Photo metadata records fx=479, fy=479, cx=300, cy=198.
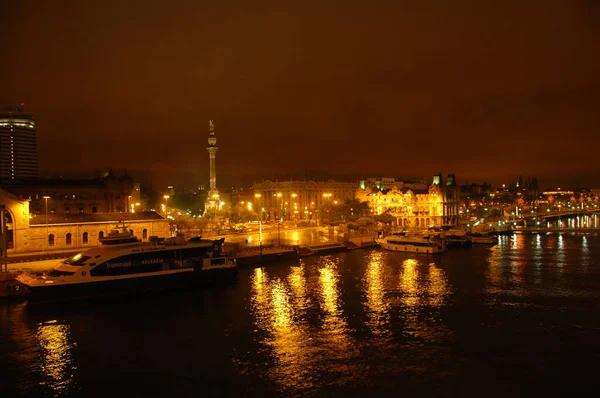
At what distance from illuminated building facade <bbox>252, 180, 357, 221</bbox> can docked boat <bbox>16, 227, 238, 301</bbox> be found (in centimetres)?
7669

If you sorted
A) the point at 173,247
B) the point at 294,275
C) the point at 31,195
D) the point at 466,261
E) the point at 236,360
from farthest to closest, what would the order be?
the point at 31,195 → the point at 466,261 → the point at 294,275 → the point at 173,247 → the point at 236,360

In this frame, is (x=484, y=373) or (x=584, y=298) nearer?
(x=484, y=373)

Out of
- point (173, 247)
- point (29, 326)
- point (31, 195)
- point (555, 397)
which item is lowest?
point (555, 397)

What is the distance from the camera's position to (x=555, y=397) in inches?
652

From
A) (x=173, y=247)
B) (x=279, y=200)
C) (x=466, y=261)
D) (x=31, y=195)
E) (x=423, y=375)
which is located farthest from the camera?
(x=279, y=200)

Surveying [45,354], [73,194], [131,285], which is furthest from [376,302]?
[73,194]

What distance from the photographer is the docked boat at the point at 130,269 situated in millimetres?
28453

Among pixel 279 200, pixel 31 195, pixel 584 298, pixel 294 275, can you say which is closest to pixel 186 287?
pixel 294 275

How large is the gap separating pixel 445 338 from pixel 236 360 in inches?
383

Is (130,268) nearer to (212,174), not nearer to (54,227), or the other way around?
(54,227)

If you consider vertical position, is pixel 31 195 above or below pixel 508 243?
above

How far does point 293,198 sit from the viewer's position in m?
115

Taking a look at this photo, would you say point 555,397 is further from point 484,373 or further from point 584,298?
point 584,298

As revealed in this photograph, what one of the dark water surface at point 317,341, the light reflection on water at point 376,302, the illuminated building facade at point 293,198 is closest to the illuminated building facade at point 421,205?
the illuminated building facade at point 293,198
